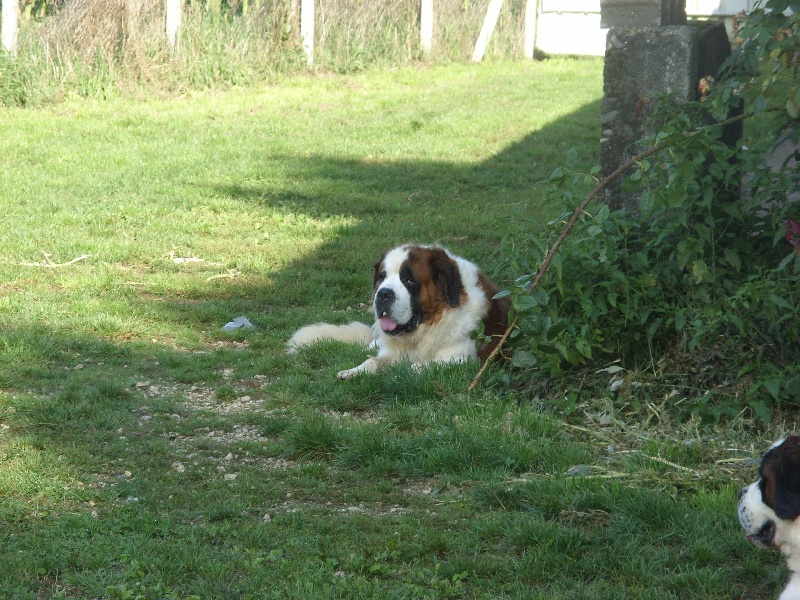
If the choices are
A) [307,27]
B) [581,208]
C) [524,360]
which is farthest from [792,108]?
[307,27]

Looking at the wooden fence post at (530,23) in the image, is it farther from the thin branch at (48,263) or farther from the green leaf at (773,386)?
the green leaf at (773,386)

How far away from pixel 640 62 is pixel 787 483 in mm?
3492

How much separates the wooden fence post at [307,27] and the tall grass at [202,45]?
110 mm

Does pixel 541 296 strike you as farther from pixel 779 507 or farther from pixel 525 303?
pixel 779 507

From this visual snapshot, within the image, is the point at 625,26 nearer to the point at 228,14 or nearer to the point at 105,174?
the point at 105,174

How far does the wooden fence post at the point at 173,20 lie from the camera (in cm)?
1481

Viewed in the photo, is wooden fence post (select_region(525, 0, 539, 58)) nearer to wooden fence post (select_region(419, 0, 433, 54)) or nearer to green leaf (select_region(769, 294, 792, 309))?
wooden fence post (select_region(419, 0, 433, 54))

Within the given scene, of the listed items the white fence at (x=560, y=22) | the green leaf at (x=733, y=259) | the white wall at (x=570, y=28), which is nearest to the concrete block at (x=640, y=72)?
the green leaf at (x=733, y=259)

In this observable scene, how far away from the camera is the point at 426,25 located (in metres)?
18.5

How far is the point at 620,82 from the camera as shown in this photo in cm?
634

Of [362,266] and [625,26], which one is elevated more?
[625,26]

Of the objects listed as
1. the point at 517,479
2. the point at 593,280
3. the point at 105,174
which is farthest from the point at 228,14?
the point at 517,479

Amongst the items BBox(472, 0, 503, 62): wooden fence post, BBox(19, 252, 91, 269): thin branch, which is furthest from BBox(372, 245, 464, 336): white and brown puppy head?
BBox(472, 0, 503, 62): wooden fence post

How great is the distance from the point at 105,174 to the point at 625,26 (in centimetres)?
698
